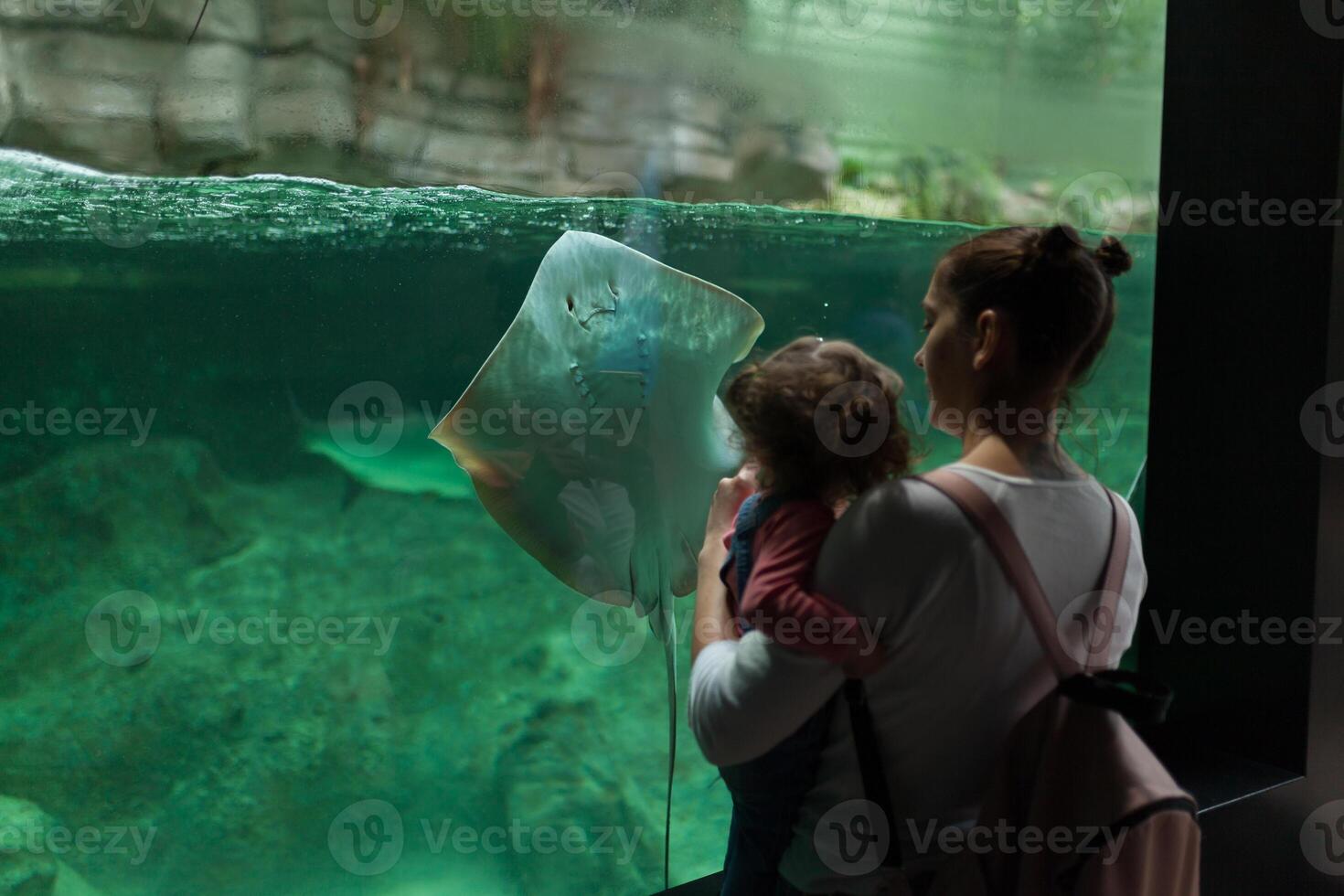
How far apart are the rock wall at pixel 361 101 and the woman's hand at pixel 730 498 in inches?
38.0

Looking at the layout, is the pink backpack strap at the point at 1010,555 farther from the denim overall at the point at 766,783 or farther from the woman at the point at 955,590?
the denim overall at the point at 766,783

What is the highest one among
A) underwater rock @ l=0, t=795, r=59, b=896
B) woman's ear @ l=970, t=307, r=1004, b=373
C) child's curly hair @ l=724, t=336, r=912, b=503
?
woman's ear @ l=970, t=307, r=1004, b=373

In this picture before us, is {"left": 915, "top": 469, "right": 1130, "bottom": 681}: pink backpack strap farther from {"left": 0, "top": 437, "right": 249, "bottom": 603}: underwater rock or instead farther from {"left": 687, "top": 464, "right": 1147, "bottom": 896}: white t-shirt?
{"left": 0, "top": 437, "right": 249, "bottom": 603}: underwater rock

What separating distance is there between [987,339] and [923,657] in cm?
34

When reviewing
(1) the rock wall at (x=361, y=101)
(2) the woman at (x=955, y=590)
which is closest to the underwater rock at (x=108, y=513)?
(1) the rock wall at (x=361, y=101)

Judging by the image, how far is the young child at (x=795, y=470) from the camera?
0.96 meters

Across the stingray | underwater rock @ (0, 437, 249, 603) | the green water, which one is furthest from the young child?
underwater rock @ (0, 437, 249, 603)

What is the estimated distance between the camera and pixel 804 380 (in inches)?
39.4

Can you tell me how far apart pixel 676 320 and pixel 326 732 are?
117 cm

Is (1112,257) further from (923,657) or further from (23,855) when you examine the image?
(23,855)

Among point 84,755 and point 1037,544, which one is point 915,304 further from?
point 84,755

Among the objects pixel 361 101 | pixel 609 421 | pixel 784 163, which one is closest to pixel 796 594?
pixel 609 421

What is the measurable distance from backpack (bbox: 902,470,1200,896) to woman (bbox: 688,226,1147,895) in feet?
0.06

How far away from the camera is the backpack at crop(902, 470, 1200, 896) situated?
0.89 m
